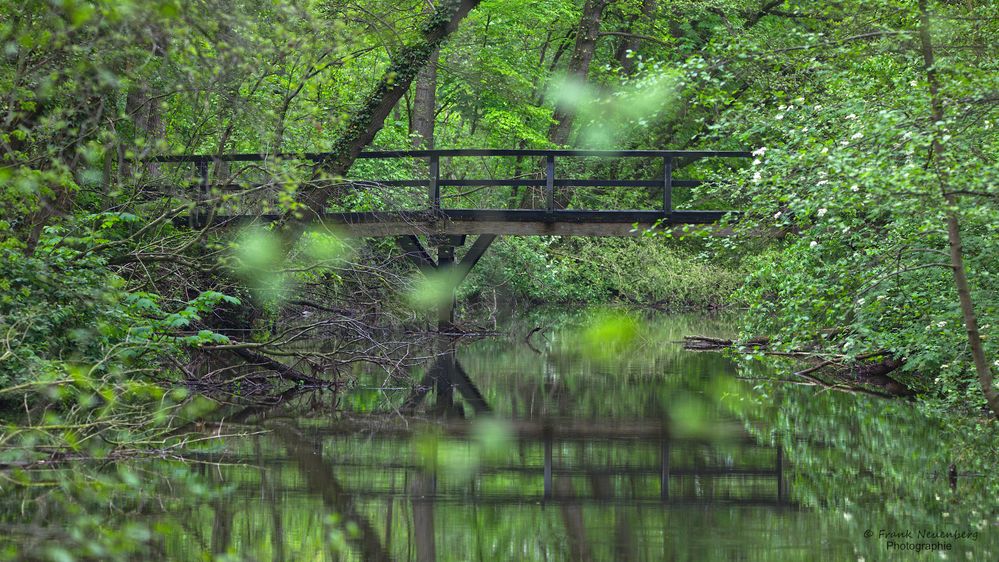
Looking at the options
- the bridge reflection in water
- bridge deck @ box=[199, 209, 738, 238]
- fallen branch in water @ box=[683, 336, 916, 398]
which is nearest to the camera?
the bridge reflection in water

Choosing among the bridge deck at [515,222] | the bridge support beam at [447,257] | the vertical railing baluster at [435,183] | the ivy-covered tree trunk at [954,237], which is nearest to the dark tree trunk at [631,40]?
the bridge support beam at [447,257]

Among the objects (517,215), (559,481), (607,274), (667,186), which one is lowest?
(559,481)

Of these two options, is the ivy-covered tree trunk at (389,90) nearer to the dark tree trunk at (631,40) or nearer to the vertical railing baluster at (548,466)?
the vertical railing baluster at (548,466)

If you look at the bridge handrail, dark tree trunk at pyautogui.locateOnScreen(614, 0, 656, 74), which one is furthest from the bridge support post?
dark tree trunk at pyautogui.locateOnScreen(614, 0, 656, 74)

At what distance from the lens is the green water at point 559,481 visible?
6.57 meters

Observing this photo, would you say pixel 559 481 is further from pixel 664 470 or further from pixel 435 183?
pixel 435 183

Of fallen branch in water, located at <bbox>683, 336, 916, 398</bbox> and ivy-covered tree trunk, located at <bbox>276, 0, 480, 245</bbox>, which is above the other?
ivy-covered tree trunk, located at <bbox>276, 0, 480, 245</bbox>

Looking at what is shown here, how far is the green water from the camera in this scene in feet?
21.6

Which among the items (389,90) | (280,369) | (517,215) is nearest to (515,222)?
(517,215)

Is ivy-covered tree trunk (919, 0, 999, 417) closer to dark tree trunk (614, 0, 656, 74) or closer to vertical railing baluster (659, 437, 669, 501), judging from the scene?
vertical railing baluster (659, 437, 669, 501)

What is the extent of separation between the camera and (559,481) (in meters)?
8.55

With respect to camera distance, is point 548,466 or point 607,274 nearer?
point 548,466

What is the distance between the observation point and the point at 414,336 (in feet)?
65.8

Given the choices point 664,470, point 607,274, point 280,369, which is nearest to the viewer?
point 664,470
